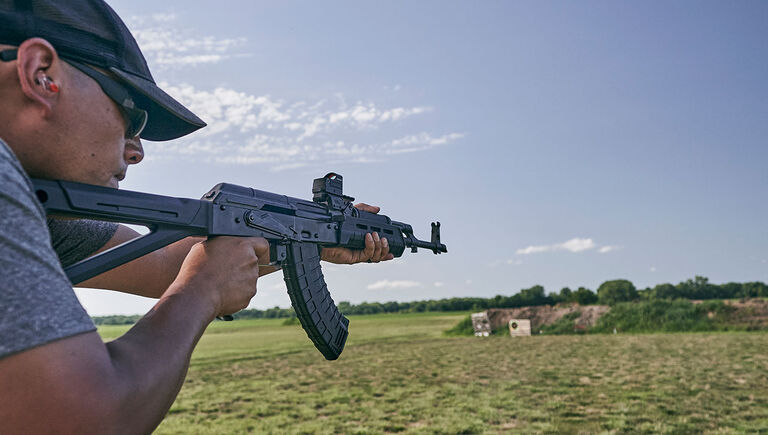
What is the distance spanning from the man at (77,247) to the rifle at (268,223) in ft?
0.35

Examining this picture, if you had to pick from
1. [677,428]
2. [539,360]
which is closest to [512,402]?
[677,428]

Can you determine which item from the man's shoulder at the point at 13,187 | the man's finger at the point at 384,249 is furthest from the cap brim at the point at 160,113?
the man's finger at the point at 384,249

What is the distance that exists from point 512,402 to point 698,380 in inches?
221

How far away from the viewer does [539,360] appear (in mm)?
17703

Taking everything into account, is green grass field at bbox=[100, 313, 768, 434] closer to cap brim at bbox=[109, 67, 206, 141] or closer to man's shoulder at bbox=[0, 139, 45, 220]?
cap brim at bbox=[109, 67, 206, 141]

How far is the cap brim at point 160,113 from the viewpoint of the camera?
79.8 inches

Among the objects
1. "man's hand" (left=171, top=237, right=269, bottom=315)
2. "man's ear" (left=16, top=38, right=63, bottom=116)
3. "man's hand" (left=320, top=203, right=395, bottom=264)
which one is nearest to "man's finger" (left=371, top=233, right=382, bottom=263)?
"man's hand" (left=320, top=203, right=395, bottom=264)

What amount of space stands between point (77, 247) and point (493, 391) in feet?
38.4

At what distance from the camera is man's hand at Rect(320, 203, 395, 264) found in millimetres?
3977

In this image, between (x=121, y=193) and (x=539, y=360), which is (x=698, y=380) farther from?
(x=121, y=193)

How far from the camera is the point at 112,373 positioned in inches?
50.8

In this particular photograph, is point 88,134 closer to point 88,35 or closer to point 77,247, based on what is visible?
point 88,35

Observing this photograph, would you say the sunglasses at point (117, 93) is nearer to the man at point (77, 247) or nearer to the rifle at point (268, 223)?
the man at point (77, 247)

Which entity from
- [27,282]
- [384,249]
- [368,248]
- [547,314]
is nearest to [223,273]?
[27,282]
